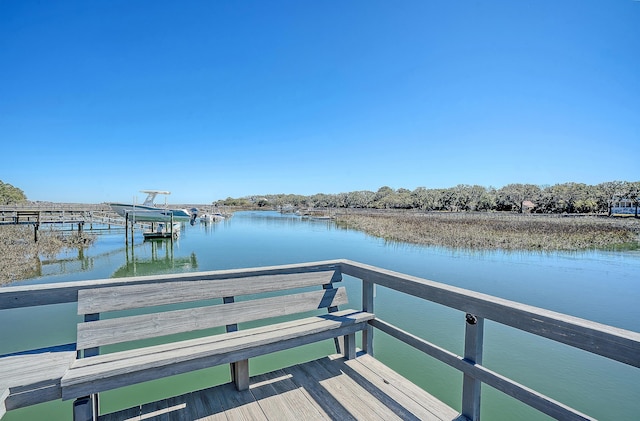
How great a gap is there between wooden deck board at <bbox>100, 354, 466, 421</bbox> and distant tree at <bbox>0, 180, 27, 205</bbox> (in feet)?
191

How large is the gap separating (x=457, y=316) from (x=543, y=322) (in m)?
5.24

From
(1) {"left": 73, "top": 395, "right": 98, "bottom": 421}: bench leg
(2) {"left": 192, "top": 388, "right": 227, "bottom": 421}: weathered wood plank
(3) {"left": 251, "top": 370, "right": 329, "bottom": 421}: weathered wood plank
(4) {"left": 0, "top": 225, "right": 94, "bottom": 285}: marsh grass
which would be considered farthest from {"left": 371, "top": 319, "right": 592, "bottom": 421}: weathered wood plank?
(4) {"left": 0, "top": 225, "right": 94, "bottom": 285}: marsh grass

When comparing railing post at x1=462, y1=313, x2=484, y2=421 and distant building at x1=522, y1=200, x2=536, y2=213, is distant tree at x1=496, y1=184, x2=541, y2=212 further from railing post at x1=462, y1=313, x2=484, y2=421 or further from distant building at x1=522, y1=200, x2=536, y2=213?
railing post at x1=462, y1=313, x2=484, y2=421

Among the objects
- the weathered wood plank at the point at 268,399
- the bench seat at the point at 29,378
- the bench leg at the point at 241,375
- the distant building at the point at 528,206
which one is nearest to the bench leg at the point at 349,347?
the weathered wood plank at the point at 268,399

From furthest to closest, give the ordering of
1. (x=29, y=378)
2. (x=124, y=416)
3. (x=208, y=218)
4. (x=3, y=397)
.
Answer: (x=208, y=218)
(x=124, y=416)
(x=29, y=378)
(x=3, y=397)

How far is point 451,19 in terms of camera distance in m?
8.15

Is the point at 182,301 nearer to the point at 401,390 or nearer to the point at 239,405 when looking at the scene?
the point at 239,405

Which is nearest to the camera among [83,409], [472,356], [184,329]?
[83,409]

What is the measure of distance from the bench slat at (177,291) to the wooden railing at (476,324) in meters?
0.05

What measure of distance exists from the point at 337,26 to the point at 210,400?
36.3ft

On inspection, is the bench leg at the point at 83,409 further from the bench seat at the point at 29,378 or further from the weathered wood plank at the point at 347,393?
the weathered wood plank at the point at 347,393

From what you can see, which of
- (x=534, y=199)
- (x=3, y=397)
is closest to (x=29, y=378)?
(x=3, y=397)

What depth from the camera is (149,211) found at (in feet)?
59.3

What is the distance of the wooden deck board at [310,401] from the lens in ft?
5.94
